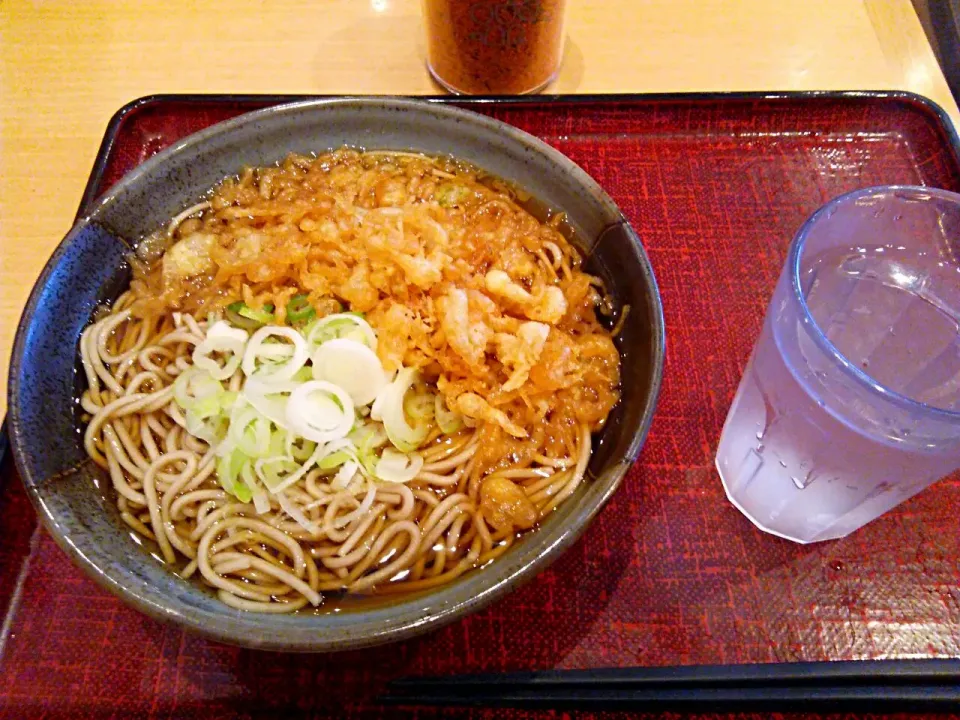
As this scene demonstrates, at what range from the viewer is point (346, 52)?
94.3 inches

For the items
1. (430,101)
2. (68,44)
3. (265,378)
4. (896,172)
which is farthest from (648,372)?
(68,44)

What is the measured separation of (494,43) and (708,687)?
1.87 m

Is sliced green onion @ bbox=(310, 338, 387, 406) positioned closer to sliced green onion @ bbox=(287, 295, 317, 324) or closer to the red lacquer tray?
sliced green onion @ bbox=(287, 295, 317, 324)

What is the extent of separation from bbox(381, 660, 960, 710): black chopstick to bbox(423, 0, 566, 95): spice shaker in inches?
70.6

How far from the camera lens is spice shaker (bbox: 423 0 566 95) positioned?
1976mm

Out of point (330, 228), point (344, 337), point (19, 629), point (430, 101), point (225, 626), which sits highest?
point (430, 101)

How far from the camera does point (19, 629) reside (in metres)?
1.35

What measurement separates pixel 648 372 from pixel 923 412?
1.64 ft

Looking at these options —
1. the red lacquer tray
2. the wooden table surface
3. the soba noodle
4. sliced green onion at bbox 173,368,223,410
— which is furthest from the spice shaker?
sliced green onion at bbox 173,368,223,410

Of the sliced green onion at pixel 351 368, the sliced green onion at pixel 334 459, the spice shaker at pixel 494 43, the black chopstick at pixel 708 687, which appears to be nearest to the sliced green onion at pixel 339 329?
the sliced green onion at pixel 351 368

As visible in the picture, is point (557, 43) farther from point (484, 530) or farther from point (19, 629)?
point (19, 629)

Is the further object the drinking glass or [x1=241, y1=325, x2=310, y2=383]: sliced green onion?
[x1=241, y1=325, x2=310, y2=383]: sliced green onion

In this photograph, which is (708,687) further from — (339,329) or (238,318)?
(238,318)

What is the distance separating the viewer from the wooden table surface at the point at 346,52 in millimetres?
2275
